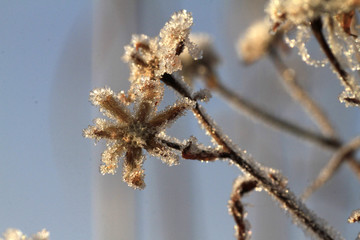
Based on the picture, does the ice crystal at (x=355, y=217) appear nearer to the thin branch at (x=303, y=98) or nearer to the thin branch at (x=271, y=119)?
the thin branch at (x=271, y=119)

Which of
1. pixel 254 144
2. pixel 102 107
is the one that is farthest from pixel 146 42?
pixel 254 144

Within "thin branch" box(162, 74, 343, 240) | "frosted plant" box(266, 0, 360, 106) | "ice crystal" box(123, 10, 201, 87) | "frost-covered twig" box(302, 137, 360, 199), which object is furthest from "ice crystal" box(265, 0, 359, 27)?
"frost-covered twig" box(302, 137, 360, 199)

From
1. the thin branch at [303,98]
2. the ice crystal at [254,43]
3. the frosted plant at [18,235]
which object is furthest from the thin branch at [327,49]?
the ice crystal at [254,43]

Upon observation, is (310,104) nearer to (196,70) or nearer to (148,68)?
(196,70)

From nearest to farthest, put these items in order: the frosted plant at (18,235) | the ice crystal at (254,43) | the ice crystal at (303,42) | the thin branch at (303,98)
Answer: the frosted plant at (18,235) → the ice crystal at (303,42) → the thin branch at (303,98) → the ice crystal at (254,43)

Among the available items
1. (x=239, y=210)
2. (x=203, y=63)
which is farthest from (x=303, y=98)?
(x=239, y=210)
